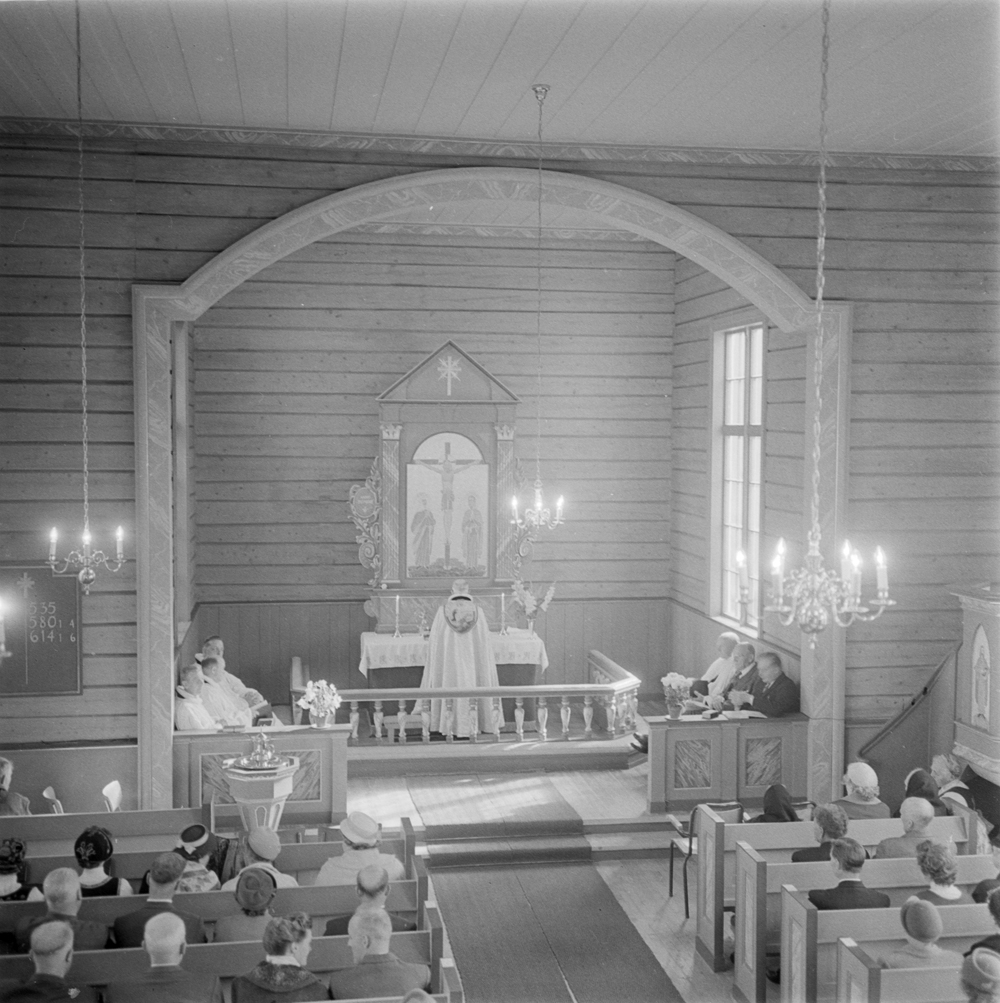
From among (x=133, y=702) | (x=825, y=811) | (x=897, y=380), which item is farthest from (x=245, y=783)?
(x=897, y=380)

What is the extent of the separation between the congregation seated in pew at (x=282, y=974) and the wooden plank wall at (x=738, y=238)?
404 cm

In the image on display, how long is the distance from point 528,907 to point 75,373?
4360mm

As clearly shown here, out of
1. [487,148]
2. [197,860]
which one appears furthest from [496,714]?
[197,860]

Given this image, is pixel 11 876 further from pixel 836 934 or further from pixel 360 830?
pixel 836 934

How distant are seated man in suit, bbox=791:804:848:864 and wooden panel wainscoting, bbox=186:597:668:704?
6528 millimetres

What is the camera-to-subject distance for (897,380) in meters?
8.70

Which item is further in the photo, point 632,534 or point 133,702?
point 632,534

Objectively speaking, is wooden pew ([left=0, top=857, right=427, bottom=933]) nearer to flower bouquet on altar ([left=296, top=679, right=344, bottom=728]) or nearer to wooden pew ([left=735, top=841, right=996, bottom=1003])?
wooden pew ([left=735, top=841, right=996, bottom=1003])

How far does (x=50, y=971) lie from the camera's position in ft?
13.9

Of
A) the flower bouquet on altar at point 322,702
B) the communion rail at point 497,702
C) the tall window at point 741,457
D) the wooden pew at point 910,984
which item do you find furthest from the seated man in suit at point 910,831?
the tall window at point 741,457

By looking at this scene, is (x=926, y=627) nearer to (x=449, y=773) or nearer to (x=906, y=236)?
(x=906, y=236)

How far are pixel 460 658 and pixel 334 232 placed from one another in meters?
3.95

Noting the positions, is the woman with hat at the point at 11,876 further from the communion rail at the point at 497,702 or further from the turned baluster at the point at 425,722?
the turned baluster at the point at 425,722

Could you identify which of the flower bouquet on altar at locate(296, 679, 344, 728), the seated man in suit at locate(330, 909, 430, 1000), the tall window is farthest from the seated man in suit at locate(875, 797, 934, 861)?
the tall window
